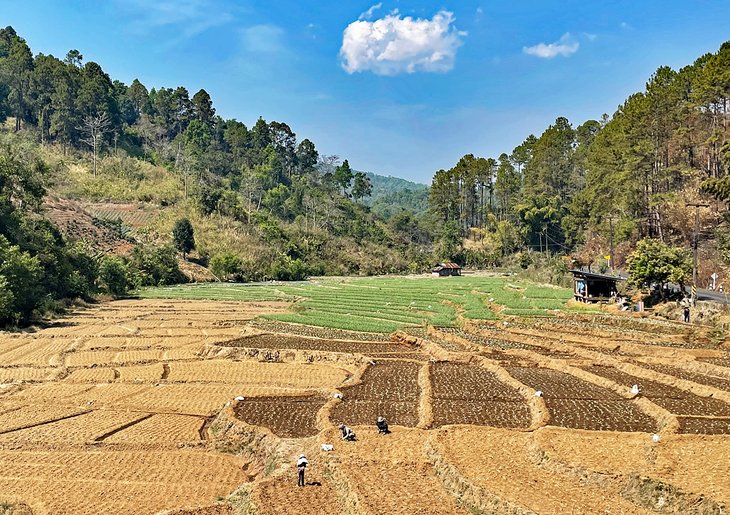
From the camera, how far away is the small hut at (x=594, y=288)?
39.8 meters

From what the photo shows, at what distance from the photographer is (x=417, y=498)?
10.0 m

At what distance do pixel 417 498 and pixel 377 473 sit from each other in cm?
132

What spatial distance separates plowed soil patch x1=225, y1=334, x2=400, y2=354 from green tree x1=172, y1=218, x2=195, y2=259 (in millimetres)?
47575

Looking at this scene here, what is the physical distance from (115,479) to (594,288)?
122 feet

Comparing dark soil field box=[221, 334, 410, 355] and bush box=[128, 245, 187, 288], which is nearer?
dark soil field box=[221, 334, 410, 355]

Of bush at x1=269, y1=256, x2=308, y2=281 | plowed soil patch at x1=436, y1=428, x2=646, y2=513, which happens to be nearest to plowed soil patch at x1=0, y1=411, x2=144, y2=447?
plowed soil patch at x1=436, y1=428, x2=646, y2=513

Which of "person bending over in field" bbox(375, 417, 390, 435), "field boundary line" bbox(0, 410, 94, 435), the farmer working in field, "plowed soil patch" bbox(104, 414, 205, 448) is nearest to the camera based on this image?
"person bending over in field" bbox(375, 417, 390, 435)

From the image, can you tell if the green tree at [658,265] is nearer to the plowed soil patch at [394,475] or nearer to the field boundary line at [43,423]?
the plowed soil patch at [394,475]

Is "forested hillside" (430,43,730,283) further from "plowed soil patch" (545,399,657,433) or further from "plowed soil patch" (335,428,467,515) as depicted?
"plowed soil patch" (335,428,467,515)

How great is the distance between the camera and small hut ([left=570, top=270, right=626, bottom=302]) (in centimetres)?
3981

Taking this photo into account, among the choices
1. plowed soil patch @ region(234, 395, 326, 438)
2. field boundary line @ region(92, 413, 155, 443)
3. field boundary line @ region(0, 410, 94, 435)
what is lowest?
field boundary line @ region(92, 413, 155, 443)

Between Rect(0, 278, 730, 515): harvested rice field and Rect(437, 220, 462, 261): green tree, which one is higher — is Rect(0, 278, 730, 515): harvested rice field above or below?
below

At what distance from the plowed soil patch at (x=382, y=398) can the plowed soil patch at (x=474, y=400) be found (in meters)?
0.80

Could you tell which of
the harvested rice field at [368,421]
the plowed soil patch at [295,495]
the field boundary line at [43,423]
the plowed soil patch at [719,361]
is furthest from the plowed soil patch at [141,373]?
the plowed soil patch at [719,361]
